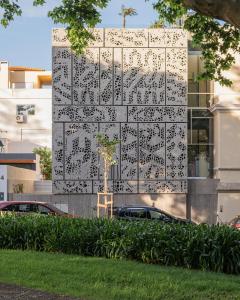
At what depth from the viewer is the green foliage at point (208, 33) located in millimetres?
14039

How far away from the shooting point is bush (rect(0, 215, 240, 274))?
1252 cm

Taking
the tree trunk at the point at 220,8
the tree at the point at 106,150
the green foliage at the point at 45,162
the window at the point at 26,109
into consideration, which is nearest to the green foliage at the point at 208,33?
the tree trunk at the point at 220,8

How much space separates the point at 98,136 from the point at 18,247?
17151 millimetres

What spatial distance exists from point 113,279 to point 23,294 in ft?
5.68

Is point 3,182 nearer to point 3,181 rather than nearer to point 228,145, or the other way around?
point 3,181

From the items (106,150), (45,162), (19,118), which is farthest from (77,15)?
(19,118)

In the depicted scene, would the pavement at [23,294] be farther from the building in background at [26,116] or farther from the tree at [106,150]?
the building in background at [26,116]

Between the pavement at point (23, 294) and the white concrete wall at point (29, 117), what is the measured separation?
181ft

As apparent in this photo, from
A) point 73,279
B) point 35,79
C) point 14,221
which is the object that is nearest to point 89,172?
point 14,221

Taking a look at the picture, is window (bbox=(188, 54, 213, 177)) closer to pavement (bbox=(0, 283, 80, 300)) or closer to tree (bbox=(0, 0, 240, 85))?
tree (bbox=(0, 0, 240, 85))

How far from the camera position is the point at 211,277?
433 inches

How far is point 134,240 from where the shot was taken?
13.5 m

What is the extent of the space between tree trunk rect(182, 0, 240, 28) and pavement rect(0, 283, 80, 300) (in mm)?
4332

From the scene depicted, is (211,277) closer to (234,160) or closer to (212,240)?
(212,240)
